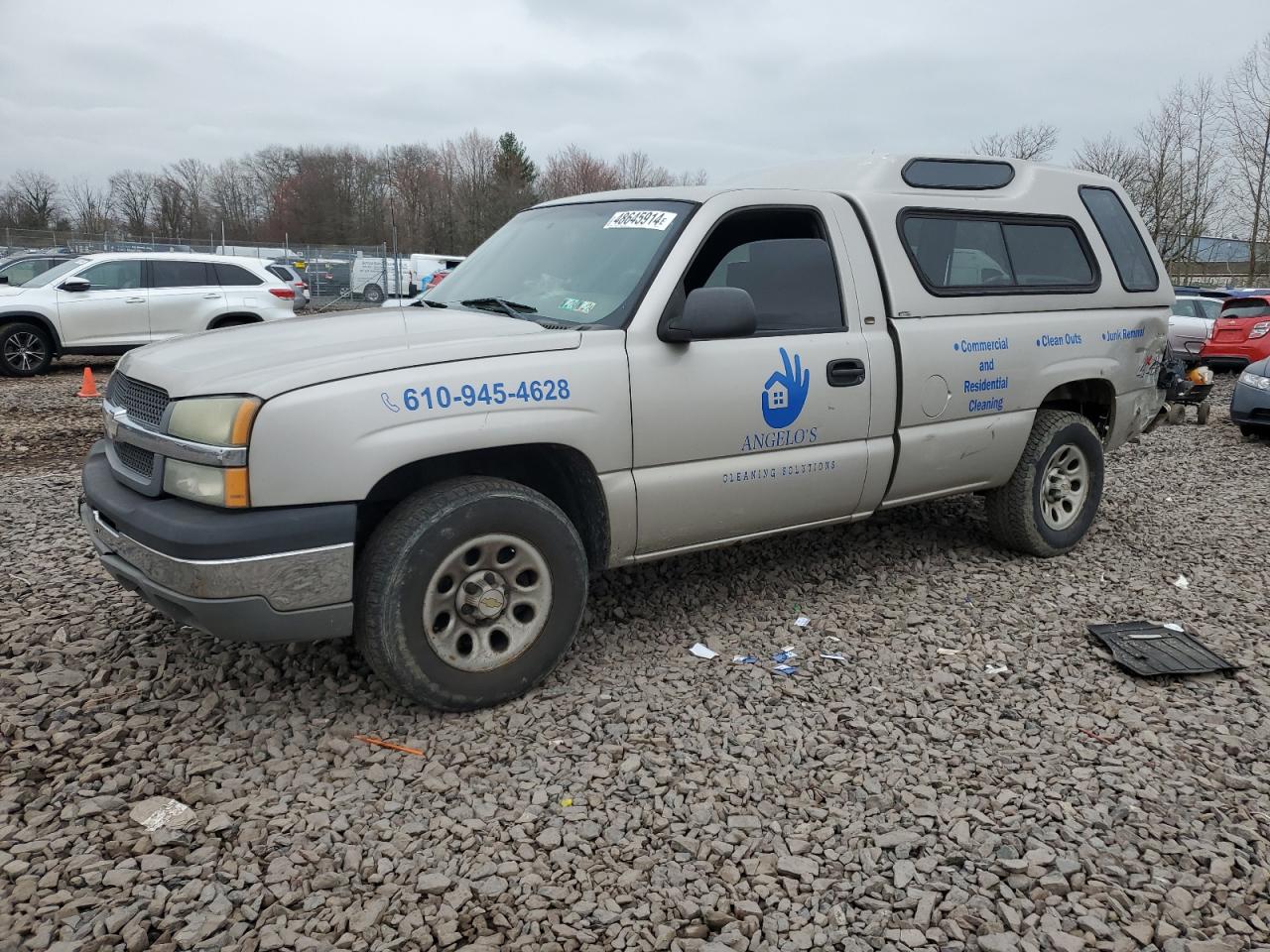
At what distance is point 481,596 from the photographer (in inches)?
133

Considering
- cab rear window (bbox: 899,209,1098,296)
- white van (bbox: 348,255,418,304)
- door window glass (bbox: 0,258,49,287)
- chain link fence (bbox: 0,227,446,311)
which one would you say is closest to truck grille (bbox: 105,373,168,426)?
cab rear window (bbox: 899,209,1098,296)

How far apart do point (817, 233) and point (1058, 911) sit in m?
2.93

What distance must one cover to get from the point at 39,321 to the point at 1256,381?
597 inches

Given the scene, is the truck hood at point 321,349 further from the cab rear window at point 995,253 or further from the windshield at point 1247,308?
the windshield at point 1247,308


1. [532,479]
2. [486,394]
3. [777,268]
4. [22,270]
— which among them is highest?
[22,270]

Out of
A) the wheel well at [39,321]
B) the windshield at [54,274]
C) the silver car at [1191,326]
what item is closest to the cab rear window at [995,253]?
the silver car at [1191,326]

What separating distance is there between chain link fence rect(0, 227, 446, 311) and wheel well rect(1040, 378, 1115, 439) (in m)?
22.5

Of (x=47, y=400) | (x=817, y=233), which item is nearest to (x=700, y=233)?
(x=817, y=233)

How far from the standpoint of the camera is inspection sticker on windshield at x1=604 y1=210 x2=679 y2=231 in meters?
3.98

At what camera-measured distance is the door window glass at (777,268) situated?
13.2ft

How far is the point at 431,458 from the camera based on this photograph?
11.0ft

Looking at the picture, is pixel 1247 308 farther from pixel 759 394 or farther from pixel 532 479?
pixel 532 479

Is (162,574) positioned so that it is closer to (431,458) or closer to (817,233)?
(431,458)

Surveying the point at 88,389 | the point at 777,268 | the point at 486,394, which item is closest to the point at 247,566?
the point at 486,394
